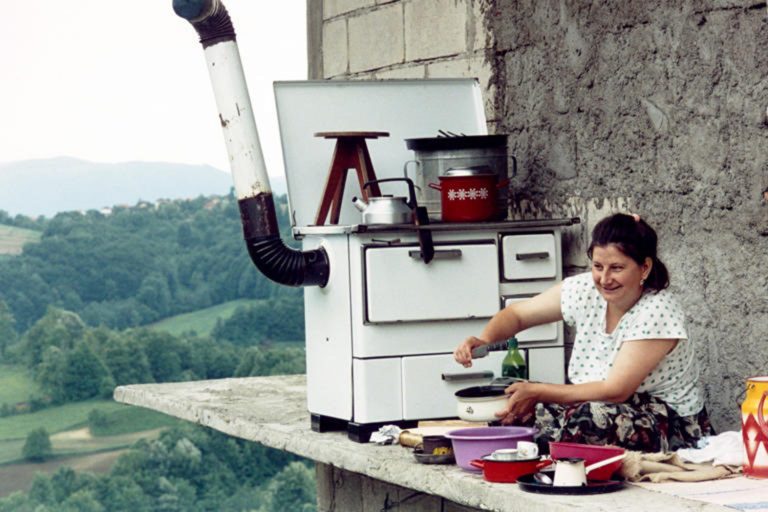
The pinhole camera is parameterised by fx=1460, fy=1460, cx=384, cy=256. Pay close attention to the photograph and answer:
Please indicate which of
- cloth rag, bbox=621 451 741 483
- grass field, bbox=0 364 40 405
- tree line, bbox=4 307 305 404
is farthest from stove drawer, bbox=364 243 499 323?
grass field, bbox=0 364 40 405

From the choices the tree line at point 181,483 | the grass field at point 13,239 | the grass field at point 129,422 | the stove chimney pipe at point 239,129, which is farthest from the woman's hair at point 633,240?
the grass field at point 129,422

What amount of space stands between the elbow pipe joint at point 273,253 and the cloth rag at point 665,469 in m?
1.35

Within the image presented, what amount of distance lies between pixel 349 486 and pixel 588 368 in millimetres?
2436

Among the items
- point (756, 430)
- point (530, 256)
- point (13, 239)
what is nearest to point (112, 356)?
point (13, 239)

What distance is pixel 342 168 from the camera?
5.11 m

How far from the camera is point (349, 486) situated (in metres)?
6.53

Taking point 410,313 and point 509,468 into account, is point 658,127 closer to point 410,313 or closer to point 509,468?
point 410,313

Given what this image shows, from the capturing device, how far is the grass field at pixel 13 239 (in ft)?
83.7

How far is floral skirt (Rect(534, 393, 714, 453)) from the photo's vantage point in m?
4.03

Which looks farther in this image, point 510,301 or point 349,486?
point 349,486

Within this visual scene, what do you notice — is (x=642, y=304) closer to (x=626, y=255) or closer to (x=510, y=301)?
(x=626, y=255)

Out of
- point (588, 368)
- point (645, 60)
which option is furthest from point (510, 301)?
point (645, 60)

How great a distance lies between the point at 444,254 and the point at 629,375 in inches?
35.8

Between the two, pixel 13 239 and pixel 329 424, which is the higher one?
pixel 13 239
